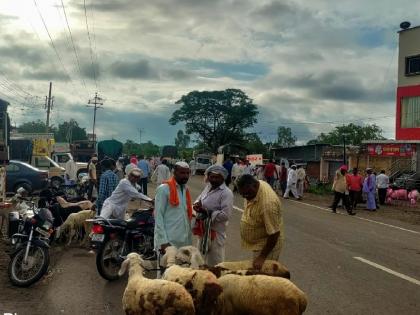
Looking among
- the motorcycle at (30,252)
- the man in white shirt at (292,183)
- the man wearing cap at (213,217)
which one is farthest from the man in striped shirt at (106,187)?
the man in white shirt at (292,183)

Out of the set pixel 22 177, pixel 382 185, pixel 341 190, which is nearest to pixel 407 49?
pixel 382 185

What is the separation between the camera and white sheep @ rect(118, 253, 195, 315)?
3.98 m

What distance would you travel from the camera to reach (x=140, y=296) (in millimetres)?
4094

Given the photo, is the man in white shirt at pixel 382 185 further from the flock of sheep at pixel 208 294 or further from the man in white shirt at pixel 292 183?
the flock of sheep at pixel 208 294

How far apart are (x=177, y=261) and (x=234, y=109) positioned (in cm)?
6577

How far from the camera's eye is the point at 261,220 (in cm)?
507

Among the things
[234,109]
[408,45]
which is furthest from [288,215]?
[234,109]

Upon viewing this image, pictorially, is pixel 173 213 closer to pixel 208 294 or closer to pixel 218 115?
pixel 208 294

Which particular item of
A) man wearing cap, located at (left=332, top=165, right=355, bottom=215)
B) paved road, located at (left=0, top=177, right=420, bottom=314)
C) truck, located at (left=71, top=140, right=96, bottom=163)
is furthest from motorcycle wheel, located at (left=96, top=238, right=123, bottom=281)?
truck, located at (left=71, top=140, right=96, bottom=163)

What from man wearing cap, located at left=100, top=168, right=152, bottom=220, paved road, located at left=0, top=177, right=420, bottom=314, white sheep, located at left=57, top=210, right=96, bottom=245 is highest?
man wearing cap, located at left=100, top=168, right=152, bottom=220

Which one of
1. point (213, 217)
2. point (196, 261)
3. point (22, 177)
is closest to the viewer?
point (196, 261)

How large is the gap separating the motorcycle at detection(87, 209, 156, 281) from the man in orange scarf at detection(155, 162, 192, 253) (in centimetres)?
A: 214

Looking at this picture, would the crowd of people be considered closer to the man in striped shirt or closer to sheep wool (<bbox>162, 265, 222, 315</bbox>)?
the man in striped shirt

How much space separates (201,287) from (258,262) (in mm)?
866
